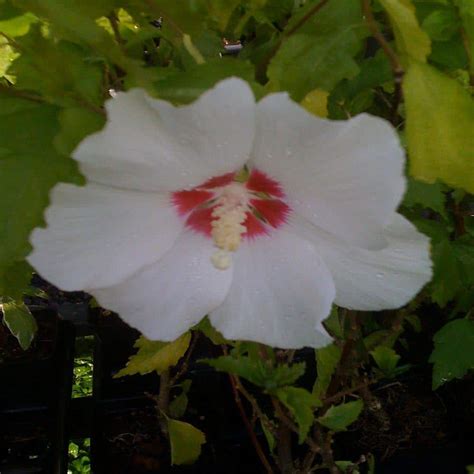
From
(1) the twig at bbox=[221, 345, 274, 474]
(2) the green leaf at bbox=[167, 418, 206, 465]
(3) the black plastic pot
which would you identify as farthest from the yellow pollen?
(3) the black plastic pot

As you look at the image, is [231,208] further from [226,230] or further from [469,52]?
[469,52]

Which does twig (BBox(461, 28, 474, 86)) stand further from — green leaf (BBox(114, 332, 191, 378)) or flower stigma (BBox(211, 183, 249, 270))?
green leaf (BBox(114, 332, 191, 378))

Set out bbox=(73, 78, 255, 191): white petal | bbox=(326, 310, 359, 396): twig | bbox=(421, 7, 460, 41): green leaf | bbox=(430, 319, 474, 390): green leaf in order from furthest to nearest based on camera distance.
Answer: bbox=(430, 319, 474, 390): green leaf
bbox=(326, 310, 359, 396): twig
bbox=(421, 7, 460, 41): green leaf
bbox=(73, 78, 255, 191): white petal

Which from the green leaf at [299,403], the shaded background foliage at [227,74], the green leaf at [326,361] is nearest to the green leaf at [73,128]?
the shaded background foliage at [227,74]

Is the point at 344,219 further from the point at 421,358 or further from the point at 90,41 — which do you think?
the point at 421,358

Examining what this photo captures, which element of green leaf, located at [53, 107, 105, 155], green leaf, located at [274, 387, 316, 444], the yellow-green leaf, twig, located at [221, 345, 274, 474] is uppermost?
the yellow-green leaf

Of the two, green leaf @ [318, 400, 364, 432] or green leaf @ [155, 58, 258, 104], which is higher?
green leaf @ [155, 58, 258, 104]

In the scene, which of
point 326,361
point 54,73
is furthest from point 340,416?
point 54,73

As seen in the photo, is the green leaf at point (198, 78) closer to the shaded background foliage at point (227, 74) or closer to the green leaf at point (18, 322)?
the shaded background foliage at point (227, 74)
